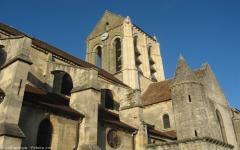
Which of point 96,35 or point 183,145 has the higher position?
point 96,35

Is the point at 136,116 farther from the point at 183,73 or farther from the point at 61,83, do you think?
the point at 183,73

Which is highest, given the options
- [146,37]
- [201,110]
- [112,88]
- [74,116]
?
[146,37]

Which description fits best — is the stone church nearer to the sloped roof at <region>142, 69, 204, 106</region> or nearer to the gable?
the sloped roof at <region>142, 69, 204, 106</region>

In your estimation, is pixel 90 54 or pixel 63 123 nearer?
pixel 63 123

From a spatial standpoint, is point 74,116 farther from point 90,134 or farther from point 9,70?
point 9,70

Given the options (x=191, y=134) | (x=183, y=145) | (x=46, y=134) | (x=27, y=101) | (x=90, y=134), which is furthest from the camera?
(x=191, y=134)

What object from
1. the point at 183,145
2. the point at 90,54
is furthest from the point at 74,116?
the point at 90,54

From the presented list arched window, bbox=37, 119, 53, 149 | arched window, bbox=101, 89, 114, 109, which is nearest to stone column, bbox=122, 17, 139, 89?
arched window, bbox=101, 89, 114, 109

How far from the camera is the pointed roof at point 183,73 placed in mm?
18375

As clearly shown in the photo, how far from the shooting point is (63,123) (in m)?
11.4

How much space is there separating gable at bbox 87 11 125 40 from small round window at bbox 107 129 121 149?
19138 millimetres

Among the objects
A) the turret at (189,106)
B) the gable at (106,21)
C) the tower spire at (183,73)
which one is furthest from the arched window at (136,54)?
the turret at (189,106)

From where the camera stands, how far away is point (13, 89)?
9.29 m

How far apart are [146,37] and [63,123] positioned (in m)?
23.6
